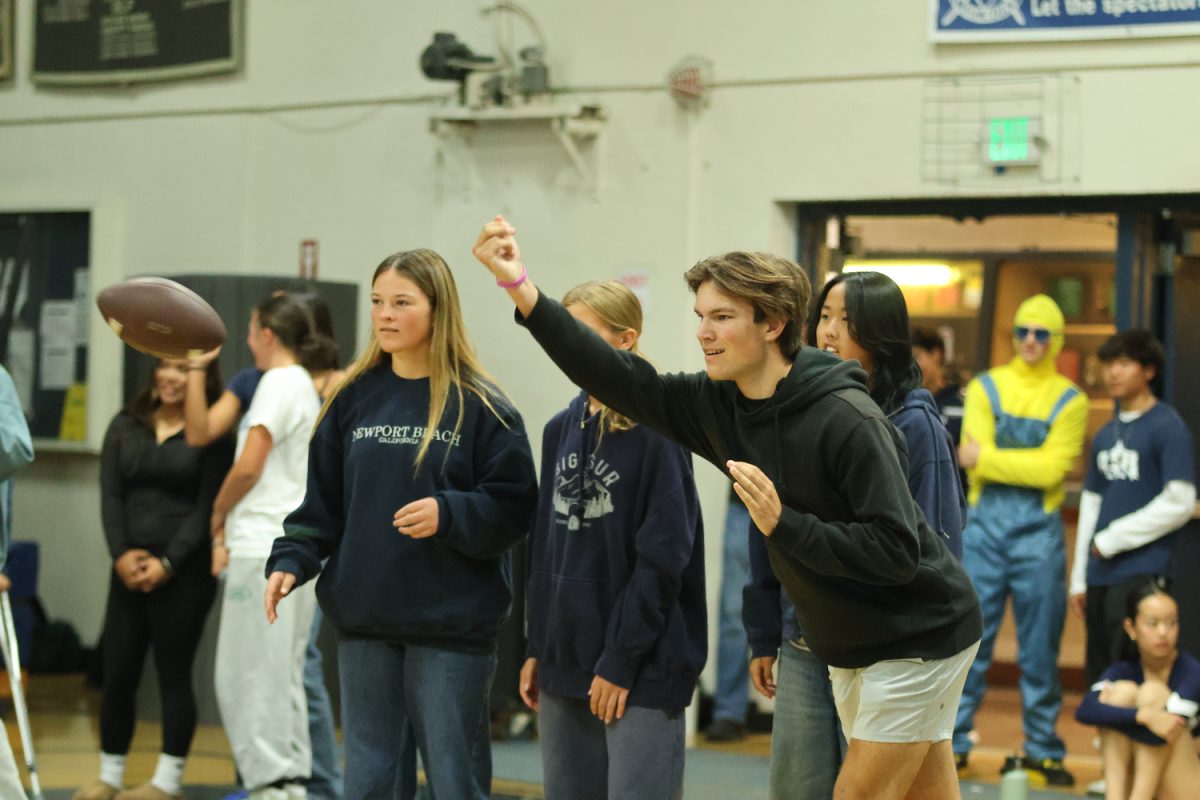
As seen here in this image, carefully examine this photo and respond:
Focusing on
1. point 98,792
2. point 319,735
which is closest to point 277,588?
point 319,735

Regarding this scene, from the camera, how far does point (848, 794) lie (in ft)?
10.3

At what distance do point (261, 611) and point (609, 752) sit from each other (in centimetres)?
193

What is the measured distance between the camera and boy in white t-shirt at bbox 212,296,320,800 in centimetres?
523

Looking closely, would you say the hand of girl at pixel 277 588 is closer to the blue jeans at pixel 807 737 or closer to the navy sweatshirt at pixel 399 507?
the navy sweatshirt at pixel 399 507

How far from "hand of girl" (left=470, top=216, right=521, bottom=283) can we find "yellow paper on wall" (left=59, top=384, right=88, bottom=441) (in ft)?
19.3

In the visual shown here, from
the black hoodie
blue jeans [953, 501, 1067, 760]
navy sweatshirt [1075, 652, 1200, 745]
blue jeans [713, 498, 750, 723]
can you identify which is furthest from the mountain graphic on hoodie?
blue jeans [713, 498, 750, 723]

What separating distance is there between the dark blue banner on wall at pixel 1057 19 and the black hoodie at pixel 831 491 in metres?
3.80

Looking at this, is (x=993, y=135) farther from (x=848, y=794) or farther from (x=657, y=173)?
(x=848, y=794)

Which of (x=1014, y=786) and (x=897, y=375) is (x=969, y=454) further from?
(x=897, y=375)

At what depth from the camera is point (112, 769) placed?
18.1 feet

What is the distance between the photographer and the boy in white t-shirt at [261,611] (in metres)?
5.23

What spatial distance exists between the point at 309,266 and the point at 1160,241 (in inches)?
162

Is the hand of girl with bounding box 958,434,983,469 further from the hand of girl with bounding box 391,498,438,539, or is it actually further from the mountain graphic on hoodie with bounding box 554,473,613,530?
the hand of girl with bounding box 391,498,438,539

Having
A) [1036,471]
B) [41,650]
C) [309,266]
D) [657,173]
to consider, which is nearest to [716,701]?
[1036,471]
